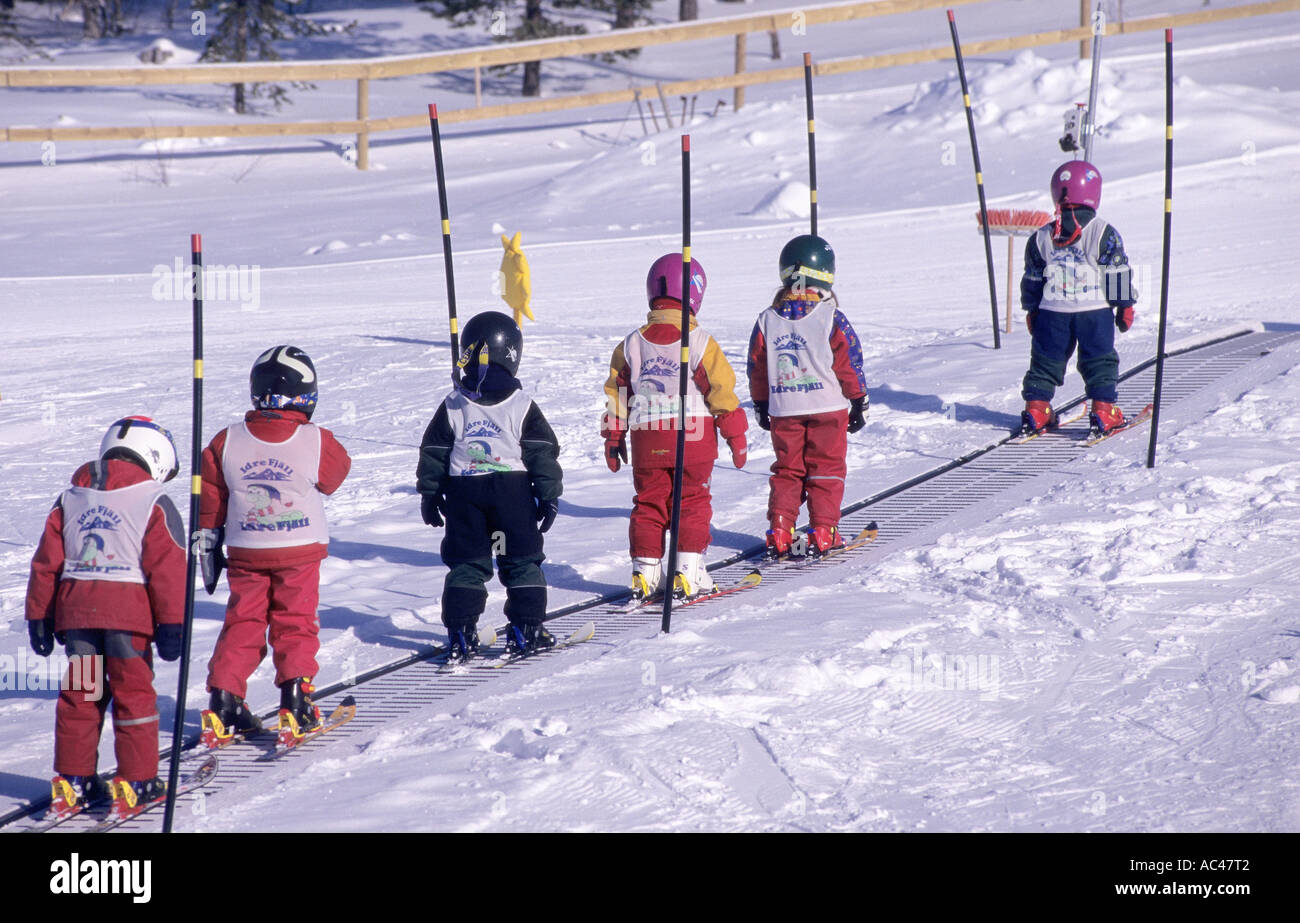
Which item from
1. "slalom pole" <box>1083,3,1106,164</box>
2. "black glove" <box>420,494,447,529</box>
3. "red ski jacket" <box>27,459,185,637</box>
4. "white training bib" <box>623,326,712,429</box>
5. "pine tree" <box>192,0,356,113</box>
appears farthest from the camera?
"pine tree" <box>192,0,356,113</box>

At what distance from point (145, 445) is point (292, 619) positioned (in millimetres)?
894

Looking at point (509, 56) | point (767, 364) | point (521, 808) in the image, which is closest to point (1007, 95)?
point (509, 56)

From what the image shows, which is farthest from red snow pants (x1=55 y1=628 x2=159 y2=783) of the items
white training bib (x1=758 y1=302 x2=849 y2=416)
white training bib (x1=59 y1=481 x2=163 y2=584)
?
A: white training bib (x1=758 y1=302 x2=849 y2=416)

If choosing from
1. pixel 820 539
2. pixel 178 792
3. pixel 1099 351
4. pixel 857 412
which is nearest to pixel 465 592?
pixel 178 792

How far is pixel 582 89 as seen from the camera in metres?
29.8

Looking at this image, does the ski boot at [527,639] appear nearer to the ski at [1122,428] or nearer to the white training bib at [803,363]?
the white training bib at [803,363]

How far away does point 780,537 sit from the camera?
7.73 meters

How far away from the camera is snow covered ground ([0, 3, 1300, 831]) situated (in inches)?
203

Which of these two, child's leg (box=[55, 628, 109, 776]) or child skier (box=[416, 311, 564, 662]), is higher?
child skier (box=[416, 311, 564, 662])

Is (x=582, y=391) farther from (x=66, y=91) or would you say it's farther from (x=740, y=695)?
(x=66, y=91)

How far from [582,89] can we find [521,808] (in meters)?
26.3

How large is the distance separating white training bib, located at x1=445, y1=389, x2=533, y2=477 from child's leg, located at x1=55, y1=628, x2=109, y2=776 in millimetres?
1691

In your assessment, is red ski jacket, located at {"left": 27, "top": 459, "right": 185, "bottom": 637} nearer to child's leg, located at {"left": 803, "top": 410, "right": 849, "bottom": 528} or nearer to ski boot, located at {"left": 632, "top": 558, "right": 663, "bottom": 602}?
ski boot, located at {"left": 632, "top": 558, "right": 663, "bottom": 602}

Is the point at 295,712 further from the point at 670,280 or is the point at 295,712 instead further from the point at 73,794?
the point at 670,280
